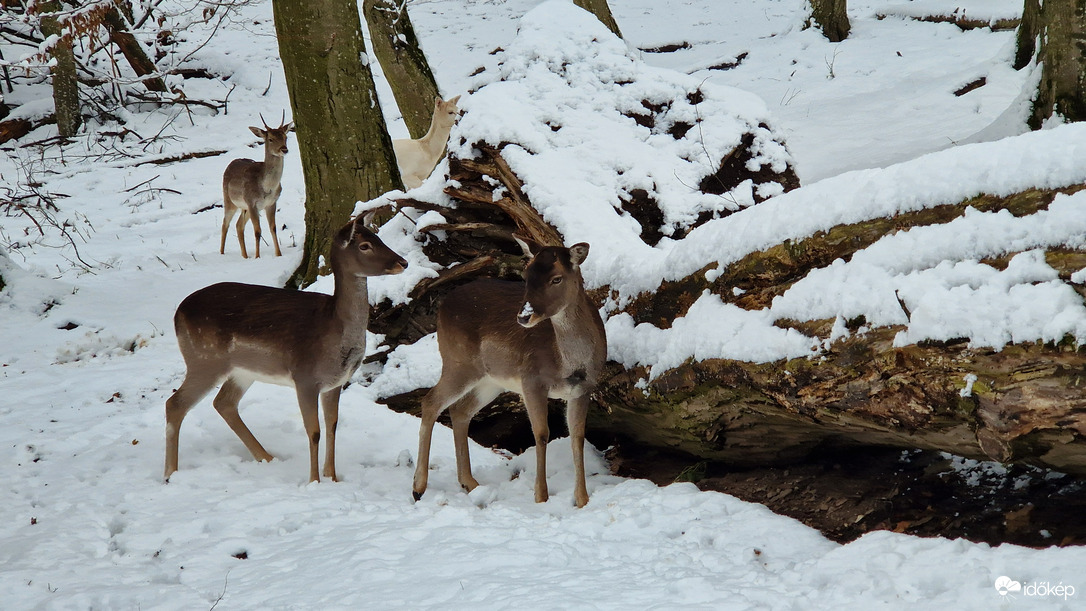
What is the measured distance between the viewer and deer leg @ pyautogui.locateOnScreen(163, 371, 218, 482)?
18.9ft

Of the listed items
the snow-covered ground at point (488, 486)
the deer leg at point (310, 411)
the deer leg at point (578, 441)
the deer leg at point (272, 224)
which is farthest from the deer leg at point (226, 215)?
the deer leg at point (578, 441)

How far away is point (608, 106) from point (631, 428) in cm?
323

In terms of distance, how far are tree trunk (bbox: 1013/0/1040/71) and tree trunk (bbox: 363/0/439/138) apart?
815 cm

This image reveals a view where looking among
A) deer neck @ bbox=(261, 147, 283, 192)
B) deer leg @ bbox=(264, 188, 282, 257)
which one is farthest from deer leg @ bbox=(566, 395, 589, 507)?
deer neck @ bbox=(261, 147, 283, 192)

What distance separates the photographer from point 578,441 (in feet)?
18.0

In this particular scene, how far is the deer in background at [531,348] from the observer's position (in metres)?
5.24

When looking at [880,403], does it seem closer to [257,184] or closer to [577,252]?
[577,252]

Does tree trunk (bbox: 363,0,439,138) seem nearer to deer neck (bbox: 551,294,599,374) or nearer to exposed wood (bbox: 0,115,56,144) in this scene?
deer neck (bbox: 551,294,599,374)

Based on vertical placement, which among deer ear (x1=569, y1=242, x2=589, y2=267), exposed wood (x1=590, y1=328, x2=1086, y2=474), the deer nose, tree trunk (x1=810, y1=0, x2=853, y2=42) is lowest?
exposed wood (x1=590, y1=328, x2=1086, y2=474)

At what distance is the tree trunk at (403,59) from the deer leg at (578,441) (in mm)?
7949

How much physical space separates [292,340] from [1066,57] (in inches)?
263

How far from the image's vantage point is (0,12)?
402 inches

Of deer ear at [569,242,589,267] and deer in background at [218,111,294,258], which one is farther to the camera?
deer in background at [218,111,294,258]

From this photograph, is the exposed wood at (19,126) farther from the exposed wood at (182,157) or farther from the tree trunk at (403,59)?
the tree trunk at (403,59)
